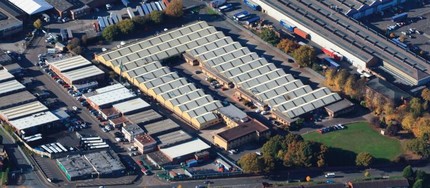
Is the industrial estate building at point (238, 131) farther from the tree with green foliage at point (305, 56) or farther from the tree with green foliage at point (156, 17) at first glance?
the tree with green foliage at point (156, 17)

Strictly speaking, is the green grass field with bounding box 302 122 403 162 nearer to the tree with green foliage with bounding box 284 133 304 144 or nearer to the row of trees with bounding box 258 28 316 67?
the tree with green foliage with bounding box 284 133 304 144

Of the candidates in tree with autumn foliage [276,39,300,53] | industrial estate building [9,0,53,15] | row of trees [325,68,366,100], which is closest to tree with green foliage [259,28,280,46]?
tree with autumn foliage [276,39,300,53]

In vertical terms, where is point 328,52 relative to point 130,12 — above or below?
above

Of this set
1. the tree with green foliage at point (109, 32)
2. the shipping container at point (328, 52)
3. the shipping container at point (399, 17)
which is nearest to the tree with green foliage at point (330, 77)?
the shipping container at point (328, 52)

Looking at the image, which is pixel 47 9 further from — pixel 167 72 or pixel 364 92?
pixel 364 92

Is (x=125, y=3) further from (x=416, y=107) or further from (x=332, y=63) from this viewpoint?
(x=416, y=107)

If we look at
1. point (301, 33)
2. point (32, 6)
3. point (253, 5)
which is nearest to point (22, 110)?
point (32, 6)

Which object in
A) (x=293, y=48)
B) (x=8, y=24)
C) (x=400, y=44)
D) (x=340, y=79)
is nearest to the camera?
(x=340, y=79)
